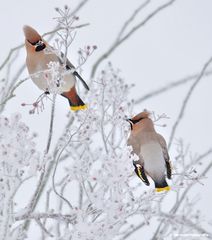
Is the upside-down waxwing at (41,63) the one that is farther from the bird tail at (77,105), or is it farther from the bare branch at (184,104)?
the bare branch at (184,104)

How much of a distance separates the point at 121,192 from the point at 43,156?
0.36m

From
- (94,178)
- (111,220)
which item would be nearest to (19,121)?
(94,178)

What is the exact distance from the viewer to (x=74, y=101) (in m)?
3.50

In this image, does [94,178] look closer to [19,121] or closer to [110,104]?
[19,121]

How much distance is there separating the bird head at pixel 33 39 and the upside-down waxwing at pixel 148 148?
2.43 ft

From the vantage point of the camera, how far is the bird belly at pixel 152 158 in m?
3.47

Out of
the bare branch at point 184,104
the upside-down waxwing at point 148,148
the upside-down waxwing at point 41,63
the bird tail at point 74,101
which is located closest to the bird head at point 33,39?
the upside-down waxwing at point 41,63

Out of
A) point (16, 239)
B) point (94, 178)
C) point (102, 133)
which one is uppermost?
point (102, 133)

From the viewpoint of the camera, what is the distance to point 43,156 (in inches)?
84.7

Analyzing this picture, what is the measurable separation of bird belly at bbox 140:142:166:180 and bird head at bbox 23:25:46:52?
37.4 inches

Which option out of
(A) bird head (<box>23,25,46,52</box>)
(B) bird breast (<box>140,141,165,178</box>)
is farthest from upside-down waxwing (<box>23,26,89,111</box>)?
(B) bird breast (<box>140,141,165,178</box>)

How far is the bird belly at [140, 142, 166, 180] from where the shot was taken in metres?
3.47

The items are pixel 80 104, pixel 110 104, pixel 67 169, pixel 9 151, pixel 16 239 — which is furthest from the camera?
pixel 80 104

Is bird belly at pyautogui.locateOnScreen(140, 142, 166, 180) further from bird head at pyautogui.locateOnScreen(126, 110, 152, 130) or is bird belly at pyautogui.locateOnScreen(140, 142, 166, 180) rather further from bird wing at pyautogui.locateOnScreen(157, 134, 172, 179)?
bird head at pyautogui.locateOnScreen(126, 110, 152, 130)
